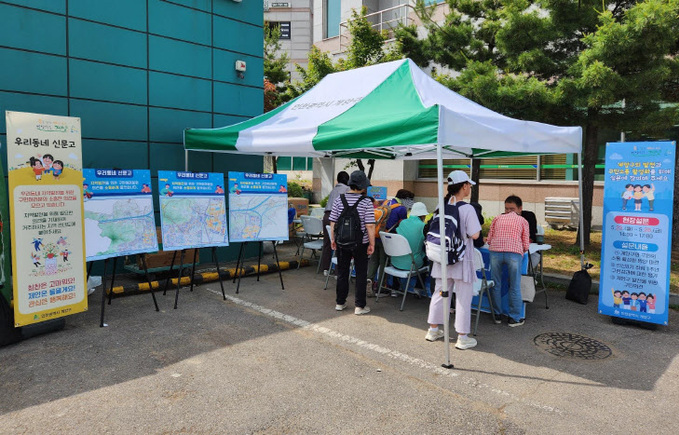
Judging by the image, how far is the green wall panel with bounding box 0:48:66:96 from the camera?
20.9 ft

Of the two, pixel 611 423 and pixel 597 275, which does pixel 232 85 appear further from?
pixel 611 423

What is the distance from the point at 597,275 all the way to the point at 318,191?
47.5 ft

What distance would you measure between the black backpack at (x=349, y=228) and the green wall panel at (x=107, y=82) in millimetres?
4332

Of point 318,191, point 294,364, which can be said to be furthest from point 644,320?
point 318,191

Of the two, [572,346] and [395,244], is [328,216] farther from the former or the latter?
[572,346]

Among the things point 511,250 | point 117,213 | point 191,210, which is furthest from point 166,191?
point 511,250

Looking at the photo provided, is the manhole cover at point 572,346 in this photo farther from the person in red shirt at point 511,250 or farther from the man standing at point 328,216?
the man standing at point 328,216

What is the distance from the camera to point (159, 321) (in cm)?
548

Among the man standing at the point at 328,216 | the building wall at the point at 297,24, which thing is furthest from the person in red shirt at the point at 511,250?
the building wall at the point at 297,24

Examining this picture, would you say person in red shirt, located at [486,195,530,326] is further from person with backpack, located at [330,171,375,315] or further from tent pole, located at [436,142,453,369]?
person with backpack, located at [330,171,375,315]

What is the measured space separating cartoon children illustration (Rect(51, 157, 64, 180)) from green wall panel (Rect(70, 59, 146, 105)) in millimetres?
2663

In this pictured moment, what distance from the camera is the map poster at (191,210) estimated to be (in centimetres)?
593

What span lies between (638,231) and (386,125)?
10.1 feet

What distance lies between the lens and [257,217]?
6.75 metres
